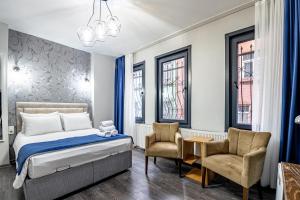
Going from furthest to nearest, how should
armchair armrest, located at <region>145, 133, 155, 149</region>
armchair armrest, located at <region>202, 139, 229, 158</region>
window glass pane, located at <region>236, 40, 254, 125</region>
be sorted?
1. armchair armrest, located at <region>145, 133, 155, 149</region>
2. window glass pane, located at <region>236, 40, 254, 125</region>
3. armchair armrest, located at <region>202, 139, 229, 158</region>

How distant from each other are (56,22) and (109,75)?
2.12 metres

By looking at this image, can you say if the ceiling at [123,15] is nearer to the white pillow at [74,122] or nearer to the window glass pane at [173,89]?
the window glass pane at [173,89]

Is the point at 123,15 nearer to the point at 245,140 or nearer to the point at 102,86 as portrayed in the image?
the point at 102,86

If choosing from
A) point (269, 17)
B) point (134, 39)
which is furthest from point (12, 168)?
point (269, 17)

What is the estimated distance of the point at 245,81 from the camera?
256 cm

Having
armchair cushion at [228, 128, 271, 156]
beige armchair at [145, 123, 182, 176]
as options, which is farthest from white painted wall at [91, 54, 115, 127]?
armchair cushion at [228, 128, 271, 156]

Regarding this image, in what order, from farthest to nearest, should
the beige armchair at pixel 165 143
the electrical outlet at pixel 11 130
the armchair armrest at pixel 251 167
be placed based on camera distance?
the electrical outlet at pixel 11 130, the beige armchair at pixel 165 143, the armchair armrest at pixel 251 167

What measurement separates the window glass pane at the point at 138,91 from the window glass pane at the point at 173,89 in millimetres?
776

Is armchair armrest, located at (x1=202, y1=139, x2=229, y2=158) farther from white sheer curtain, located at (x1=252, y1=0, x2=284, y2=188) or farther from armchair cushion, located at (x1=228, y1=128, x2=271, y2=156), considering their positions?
white sheer curtain, located at (x1=252, y1=0, x2=284, y2=188)

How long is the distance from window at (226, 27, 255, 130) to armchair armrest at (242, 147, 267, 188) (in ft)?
2.34

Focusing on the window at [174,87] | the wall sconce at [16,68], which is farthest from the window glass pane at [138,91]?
the wall sconce at [16,68]

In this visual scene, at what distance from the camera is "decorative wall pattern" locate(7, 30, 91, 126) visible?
10.6 feet

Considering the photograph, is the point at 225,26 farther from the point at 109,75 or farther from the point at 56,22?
the point at 109,75

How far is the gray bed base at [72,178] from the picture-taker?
182 cm
